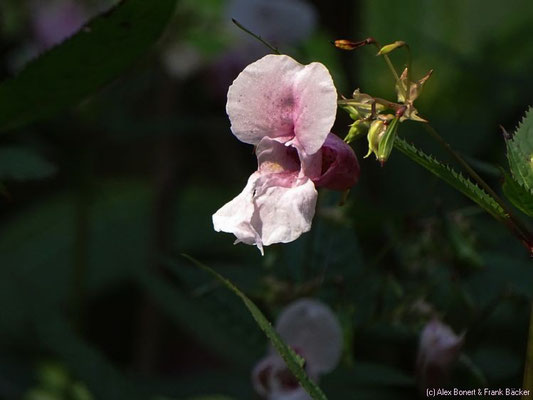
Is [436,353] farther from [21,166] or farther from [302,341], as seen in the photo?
[21,166]

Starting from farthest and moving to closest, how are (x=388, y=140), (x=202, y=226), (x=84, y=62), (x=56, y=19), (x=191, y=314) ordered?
1. (x=202, y=226)
2. (x=56, y=19)
3. (x=191, y=314)
4. (x=84, y=62)
5. (x=388, y=140)

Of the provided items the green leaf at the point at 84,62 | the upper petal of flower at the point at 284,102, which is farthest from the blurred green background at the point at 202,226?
the upper petal of flower at the point at 284,102

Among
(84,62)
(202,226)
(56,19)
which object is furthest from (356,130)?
(202,226)

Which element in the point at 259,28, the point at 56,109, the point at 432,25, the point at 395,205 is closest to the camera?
the point at 56,109

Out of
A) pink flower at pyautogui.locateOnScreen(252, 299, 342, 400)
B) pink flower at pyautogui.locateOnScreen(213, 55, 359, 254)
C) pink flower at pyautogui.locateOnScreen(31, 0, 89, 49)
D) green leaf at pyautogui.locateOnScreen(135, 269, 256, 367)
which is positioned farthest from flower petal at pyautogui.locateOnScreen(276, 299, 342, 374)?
pink flower at pyautogui.locateOnScreen(31, 0, 89, 49)

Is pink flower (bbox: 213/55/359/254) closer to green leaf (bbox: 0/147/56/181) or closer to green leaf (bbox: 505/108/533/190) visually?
green leaf (bbox: 505/108/533/190)

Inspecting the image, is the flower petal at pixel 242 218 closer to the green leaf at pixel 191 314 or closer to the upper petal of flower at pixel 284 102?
the upper petal of flower at pixel 284 102

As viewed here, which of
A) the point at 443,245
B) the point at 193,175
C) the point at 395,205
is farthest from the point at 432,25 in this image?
the point at 443,245

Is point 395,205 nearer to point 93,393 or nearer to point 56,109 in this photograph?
point 93,393
